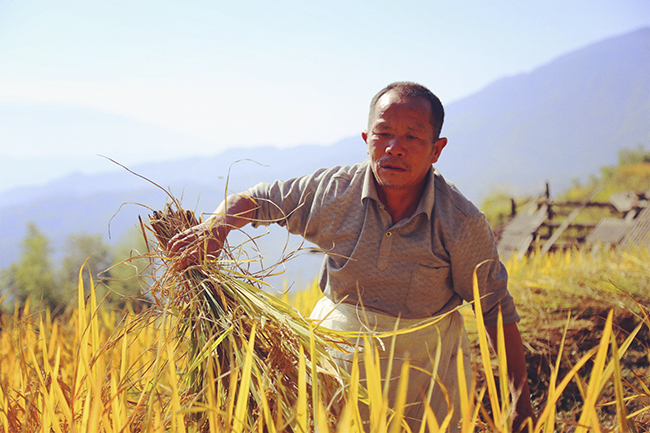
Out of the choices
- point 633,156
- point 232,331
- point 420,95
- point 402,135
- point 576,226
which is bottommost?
point 633,156

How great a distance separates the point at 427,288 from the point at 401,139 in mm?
564

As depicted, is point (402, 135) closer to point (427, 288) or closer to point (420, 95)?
point (420, 95)

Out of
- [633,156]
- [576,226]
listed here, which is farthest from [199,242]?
[633,156]

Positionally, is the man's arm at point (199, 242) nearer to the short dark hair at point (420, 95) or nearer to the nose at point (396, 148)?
the nose at point (396, 148)

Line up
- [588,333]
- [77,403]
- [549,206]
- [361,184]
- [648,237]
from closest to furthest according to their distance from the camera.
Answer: [77,403], [361,184], [588,333], [648,237], [549,206]

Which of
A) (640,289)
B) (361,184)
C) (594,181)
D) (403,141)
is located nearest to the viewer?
(403,141)

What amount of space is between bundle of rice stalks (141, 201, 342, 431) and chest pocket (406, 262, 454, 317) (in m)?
0.52

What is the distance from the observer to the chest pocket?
65.6 inches

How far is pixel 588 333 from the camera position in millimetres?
3129

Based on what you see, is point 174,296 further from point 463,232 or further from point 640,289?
point 640,289

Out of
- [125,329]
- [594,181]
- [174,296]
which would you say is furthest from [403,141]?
[594,181]

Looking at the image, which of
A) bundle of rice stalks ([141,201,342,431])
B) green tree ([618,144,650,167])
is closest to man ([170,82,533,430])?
bundle of rice stalks ([141,201,342,431])

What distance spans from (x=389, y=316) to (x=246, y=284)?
62cm

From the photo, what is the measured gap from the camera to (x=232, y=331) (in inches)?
45.5
